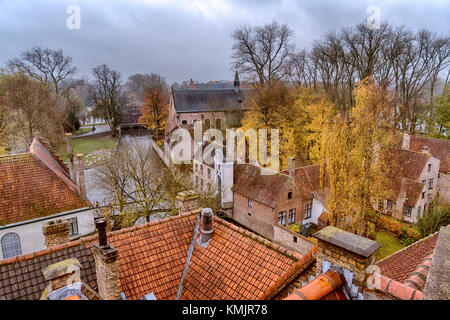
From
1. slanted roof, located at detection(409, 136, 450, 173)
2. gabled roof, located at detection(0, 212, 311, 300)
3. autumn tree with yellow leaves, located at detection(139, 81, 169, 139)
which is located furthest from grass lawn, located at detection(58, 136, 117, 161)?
slanted roof, located at detection(409, 136, 450, 173)

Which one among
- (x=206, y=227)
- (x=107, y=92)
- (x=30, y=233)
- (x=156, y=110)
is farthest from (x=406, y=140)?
(x=107, y=92)

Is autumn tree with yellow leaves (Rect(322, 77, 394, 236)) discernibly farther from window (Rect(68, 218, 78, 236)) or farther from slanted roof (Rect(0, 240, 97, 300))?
window (Rect(68, 218, 78, 236))

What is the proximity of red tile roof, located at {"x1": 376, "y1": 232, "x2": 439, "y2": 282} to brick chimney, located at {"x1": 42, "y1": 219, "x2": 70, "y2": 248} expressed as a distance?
1019 cm

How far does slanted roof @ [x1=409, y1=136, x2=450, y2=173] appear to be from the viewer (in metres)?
27.3

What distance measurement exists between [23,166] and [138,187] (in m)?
6.97

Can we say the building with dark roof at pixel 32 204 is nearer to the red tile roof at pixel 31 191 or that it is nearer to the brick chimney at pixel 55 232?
the red tile roof at pixel 31 191

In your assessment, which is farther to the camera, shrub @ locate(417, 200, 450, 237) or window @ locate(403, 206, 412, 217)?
window @ locate(403, 206, 412, 217)

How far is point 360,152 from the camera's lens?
17641 mm

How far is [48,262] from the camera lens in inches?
322

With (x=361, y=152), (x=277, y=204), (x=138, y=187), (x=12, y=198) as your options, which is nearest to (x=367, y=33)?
(x=361, y=152)

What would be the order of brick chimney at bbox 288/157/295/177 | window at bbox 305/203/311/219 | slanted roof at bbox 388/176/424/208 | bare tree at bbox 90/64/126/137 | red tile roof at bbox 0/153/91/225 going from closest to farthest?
red tile roof at bbox 0/153/91/225, brick chimney at bbox 288/157/295/177, window at bbox 305/203/311/219, slanted roof at bbox 388/176/424/208, bare tree at bbox 90/64/126/137

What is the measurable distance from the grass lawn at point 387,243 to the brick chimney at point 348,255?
17.5 meters

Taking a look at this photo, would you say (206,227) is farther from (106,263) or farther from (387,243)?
(387,243)
